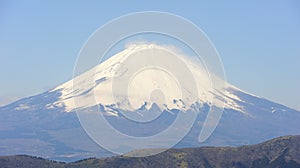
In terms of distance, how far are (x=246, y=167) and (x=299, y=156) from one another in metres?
19.1

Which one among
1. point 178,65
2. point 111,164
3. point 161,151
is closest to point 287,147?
point 161,151

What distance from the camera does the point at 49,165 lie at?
176 m

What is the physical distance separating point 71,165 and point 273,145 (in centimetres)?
7588

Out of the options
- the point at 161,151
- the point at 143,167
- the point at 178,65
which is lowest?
the point at 178,65

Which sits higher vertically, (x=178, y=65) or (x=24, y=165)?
(x=24, y=165)

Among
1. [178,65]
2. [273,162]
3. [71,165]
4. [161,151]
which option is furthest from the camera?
[161,151]

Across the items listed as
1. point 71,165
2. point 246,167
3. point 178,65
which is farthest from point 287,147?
point 178,65

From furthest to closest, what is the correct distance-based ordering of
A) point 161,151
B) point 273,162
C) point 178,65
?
point 161,151 < point 273,162 < point 178,65

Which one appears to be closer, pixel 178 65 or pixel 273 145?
pixel 178 65

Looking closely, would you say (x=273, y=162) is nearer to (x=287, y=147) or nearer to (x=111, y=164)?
(x=287, y=147)

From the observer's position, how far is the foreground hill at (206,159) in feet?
586

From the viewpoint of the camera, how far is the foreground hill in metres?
179

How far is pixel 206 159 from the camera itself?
191 metres

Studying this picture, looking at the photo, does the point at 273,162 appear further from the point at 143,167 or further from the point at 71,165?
the point at 71,165
